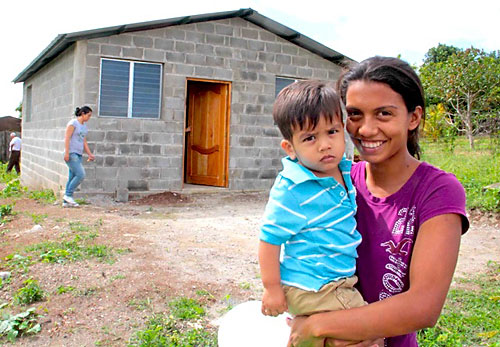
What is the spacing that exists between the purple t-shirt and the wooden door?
9.27 meters

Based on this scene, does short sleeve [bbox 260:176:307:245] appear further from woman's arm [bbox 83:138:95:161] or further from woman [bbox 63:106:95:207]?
woman's arm [bbox 83:138:95:161]

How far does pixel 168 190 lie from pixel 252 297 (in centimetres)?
610

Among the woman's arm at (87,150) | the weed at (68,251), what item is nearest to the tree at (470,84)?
the woman's arm at (87,150)

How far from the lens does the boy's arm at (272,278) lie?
4.90 feet

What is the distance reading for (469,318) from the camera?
3.91 metres

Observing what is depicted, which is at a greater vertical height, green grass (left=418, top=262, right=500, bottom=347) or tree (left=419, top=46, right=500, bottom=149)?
tree (left=419, top=46, right=500, bottom=149)

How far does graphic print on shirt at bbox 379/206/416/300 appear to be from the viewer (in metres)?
1.45

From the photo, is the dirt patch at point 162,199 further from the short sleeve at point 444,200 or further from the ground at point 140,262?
the short sleeve at point 444,200

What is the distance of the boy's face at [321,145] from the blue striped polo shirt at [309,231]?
0.07 metres

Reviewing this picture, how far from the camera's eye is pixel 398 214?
58.5 inches

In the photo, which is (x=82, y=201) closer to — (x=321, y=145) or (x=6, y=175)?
(x=321, y=145)

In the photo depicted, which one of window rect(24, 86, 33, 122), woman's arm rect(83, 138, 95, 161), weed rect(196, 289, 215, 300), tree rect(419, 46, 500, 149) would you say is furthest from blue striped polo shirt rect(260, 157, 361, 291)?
tree rect(419, 46, 500, 149)

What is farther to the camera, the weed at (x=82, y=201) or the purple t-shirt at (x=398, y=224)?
the weed at (x=82, y=201)

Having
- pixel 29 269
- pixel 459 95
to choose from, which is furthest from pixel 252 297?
pixel 459 95
